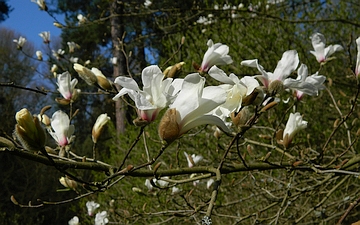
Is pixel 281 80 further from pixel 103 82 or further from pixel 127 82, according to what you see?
pixel 103 82

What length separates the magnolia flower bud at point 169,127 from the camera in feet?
2.08

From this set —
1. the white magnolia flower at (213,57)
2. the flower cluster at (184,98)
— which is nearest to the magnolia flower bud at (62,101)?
the white magnolia flower at (213,57)

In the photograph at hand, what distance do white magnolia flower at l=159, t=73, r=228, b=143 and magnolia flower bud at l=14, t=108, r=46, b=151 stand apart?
0.63ft

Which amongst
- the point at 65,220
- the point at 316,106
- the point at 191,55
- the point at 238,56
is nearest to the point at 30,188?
the point at 65,220

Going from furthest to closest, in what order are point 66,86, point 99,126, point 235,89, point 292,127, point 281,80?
point 66,86, point 292,127, point 99,126, point 281,80, point 235,89

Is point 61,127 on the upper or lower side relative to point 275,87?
lower

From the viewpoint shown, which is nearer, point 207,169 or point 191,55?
point 207,169

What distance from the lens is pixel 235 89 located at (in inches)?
28.0

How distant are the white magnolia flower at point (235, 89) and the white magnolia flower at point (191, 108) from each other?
73 mm

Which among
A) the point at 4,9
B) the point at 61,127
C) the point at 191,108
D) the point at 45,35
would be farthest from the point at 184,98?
the point at 4,9

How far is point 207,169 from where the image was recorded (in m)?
0.86

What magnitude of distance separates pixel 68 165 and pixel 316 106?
2.99m

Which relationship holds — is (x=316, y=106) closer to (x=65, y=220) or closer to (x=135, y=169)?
(x=135, y=169)

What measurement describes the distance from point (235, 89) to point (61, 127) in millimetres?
485
